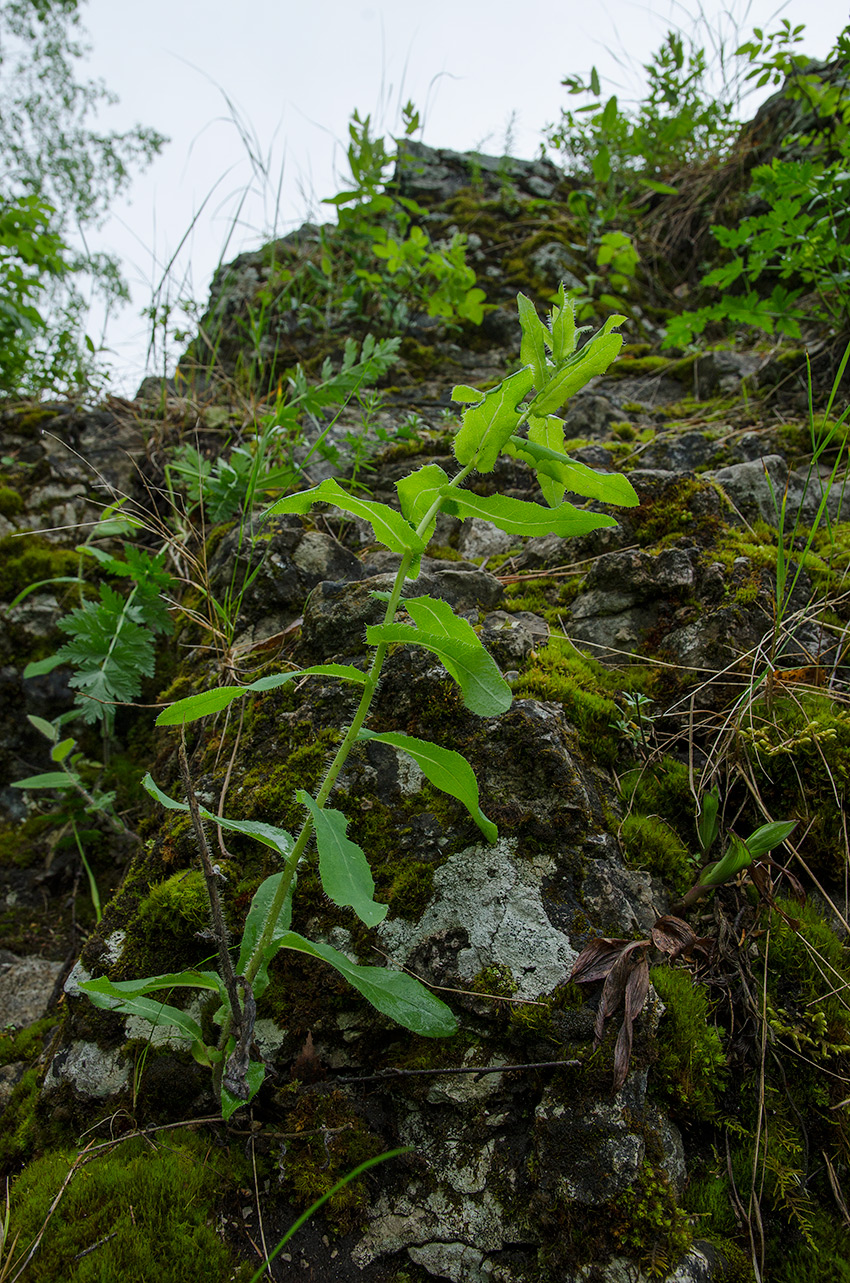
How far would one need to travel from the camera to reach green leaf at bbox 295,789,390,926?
43.2 inches

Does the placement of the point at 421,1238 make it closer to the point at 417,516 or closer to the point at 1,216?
the point at 417,516

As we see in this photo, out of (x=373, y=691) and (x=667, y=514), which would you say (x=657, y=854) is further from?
(x=667, y=514)

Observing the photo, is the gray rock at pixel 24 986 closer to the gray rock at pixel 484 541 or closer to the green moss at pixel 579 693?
the green moss at pixel 579 693

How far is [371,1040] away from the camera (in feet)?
4.83

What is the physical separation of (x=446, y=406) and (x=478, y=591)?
2.20 m

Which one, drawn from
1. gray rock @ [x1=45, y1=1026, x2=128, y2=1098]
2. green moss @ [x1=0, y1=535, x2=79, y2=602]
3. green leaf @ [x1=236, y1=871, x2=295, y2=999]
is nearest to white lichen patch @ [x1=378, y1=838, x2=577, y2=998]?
green leaf @ [x1=236, y1=871, x2=295, y2=999]

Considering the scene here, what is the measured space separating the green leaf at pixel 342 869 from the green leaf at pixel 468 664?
347mm

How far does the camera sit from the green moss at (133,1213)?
1.15 m

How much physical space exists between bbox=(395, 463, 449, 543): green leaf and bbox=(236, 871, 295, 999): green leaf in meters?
0.87

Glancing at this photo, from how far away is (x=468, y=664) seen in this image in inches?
50.4

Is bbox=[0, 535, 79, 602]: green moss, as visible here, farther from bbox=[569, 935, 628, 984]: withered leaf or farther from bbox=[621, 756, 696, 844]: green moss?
bbox=[569, 935, 628, 984]: withered leaf

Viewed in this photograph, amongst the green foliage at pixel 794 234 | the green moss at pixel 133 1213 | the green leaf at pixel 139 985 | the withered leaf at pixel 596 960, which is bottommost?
the green moss at pixel 133 1213

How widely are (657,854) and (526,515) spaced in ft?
3.38

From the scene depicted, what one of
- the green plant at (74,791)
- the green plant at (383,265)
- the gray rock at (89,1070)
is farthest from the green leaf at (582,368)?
the green plant at (383,265)
